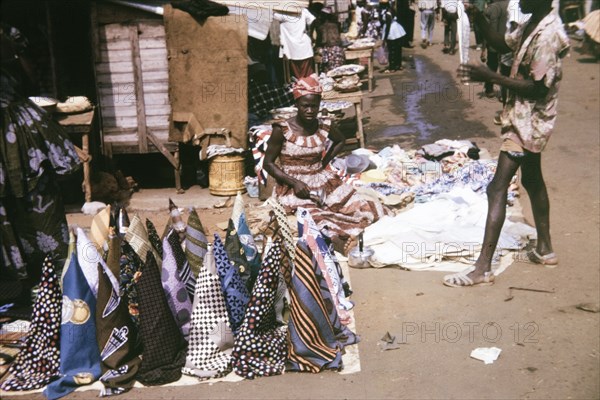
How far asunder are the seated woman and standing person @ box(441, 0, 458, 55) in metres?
11.7

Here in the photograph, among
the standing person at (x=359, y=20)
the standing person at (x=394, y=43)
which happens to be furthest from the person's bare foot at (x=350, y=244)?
the standing person at (x=359, y=20)

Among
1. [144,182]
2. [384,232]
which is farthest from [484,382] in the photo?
[144,182]

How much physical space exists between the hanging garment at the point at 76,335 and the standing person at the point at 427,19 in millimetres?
16240

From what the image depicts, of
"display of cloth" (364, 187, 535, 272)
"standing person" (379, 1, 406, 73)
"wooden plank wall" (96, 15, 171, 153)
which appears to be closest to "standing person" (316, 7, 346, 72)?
"standing person" (379, 1, 406, 73)

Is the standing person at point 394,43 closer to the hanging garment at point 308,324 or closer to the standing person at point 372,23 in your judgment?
the standing person at point 372,23

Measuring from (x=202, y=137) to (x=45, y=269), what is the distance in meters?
3.84

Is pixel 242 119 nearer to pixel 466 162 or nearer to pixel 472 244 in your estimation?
pixel 466 162

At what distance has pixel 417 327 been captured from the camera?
4.43 m

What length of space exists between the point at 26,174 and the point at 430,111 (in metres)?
8.12

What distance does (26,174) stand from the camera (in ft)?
15.0

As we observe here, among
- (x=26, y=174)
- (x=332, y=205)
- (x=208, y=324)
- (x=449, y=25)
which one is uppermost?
(x=449, y=25)

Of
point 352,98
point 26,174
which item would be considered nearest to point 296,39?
point 352,98

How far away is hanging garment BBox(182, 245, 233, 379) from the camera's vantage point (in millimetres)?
3971

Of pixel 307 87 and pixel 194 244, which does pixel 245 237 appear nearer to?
pixel 194 244
